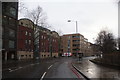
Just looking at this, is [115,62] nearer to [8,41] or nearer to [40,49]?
[8,41]

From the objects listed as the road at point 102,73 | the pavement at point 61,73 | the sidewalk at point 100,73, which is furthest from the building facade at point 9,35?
the sidewalk at point 100,73

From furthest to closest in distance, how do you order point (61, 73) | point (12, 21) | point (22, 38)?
point (22, 38), point (12, 21), point (61, 73)

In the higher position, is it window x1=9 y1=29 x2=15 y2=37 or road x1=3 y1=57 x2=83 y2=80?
window x1=9 y1=29 x2=15 y2=37

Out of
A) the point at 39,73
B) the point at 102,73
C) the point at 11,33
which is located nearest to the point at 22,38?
the point at 11,33

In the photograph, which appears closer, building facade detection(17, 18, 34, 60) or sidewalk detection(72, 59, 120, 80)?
sidewalk detection(72, 59, 120, 80)

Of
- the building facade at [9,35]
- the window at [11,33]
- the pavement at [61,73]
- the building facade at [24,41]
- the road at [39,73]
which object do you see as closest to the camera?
the pavement at [61,73]

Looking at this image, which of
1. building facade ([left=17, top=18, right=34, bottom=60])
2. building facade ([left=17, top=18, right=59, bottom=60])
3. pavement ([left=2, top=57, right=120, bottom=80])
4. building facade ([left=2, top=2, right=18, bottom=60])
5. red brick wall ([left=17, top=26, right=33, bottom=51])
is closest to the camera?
pavement ([left=2, top=57, right=120, bottom=80])

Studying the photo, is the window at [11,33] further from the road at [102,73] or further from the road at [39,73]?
the road at [102,73]

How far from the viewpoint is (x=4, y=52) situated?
50750 millimetres

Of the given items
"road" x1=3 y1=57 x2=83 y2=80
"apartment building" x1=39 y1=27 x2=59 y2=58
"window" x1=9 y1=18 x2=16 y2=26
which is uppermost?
"window" x1=9 y1=18 x2=16 y2=26

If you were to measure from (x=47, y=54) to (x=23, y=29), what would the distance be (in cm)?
2497

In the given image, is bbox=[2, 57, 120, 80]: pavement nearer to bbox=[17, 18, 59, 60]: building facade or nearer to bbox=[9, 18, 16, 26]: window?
bbox=[17, 18, 59, 60]: building facade

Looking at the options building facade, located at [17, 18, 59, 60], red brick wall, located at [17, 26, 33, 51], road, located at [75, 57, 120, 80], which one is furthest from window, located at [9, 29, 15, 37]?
road, located at [75, 57, 120, 80]

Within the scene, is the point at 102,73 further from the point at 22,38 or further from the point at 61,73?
the point at 22,38
